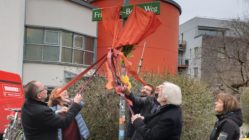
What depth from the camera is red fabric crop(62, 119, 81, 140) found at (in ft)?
18.4

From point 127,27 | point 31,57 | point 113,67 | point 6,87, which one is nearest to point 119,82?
point 113,67

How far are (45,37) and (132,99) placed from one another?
14.1 meters

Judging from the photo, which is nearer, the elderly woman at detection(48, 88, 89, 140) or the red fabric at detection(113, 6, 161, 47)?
the elderly woman at detection(48, 88, 89, 140)

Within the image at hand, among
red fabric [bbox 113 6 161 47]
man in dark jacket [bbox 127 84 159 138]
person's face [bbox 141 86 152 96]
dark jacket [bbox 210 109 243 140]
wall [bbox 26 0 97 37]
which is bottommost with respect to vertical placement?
dark jacket [bbox 210 109 243 140]

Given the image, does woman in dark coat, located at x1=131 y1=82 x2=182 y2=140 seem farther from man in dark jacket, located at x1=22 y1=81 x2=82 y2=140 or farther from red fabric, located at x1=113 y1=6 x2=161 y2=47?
red fabric, located at x1=113 y1=6 x2=161 y2=47

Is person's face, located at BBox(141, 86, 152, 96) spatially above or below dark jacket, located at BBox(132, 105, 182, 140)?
above

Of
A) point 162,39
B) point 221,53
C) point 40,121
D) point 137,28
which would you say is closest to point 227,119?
point 137,28

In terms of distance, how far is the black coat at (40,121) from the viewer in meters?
4.82

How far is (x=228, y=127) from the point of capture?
4.91m

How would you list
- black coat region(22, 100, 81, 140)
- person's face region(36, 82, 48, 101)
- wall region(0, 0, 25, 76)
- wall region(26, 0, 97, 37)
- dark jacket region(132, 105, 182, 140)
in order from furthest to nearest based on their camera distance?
wall region(26, 0, 97, 37), wall region(0, 0, 25, 76), person's face region(36, 82, 48, 101), black coat region(22, 100, 81, 140), dark jacket region(132, 105, 182, 140)

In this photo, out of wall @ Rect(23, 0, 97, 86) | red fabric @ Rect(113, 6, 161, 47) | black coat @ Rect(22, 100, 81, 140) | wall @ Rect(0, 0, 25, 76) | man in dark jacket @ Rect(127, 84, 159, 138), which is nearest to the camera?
black coat @ Rect(22, 100, 81, 140)

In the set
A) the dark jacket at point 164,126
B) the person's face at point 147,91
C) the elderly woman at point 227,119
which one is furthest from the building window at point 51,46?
the dark jacket at point 164,126

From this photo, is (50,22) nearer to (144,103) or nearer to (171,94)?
(144,103)

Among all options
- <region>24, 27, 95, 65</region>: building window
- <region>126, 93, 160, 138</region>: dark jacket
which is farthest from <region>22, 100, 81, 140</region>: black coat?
<region>24, 27, 95, 65</region>: building window
